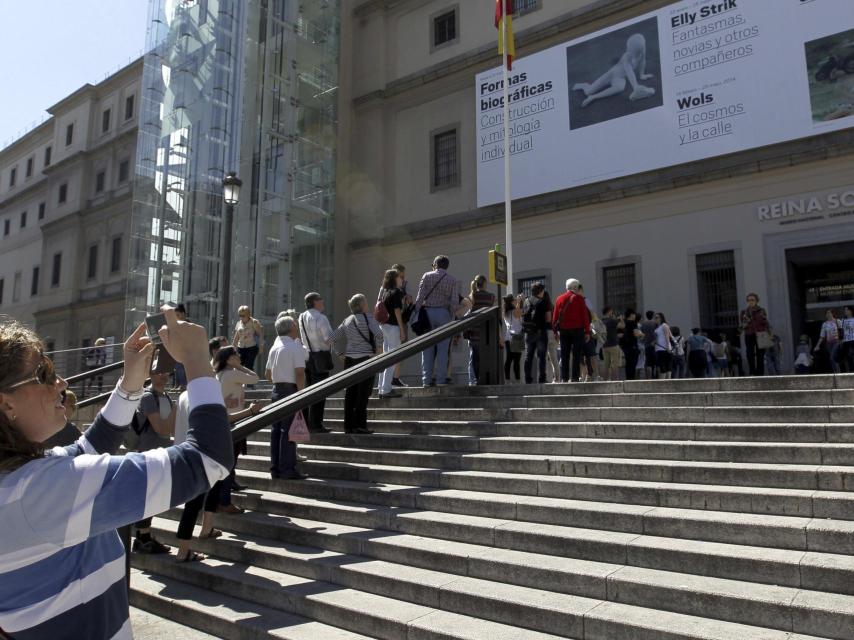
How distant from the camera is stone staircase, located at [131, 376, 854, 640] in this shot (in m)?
3.81

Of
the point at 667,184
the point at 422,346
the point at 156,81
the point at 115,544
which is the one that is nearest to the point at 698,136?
the point at 667,184

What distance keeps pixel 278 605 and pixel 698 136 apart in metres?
15.3

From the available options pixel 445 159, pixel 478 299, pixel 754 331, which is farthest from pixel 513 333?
pixel 445 159

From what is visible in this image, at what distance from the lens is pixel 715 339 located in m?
15.7

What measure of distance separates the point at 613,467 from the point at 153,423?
4.04 meters

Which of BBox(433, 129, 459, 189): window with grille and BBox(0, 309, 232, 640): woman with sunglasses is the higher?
BBox(433, 129, 459, 189): window with grille

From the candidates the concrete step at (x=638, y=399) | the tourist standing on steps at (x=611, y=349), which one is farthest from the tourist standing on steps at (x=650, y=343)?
the concrete step at (x=638, y=399)

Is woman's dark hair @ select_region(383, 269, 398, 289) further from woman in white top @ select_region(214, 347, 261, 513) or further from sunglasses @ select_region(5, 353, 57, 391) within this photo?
sunglasses @ select_region(5, 353, 57, 391)

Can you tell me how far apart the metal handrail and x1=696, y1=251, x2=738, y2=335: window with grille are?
8.61 meters

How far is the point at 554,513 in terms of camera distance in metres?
5.09

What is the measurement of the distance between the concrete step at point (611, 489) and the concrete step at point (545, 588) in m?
0.89

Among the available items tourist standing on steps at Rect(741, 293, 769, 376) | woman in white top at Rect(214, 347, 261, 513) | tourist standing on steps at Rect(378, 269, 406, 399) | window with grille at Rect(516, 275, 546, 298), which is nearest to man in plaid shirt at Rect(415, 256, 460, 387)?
tourist standing on steps at Rect(378, 269, 406, 399)

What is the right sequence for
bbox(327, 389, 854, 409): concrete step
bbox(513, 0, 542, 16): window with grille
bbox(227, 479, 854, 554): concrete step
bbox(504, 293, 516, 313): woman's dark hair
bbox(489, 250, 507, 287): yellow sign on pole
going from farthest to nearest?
bbox(513, 0, 542, 16): window with grille < bbox(504, 293, 516, 313): woman's dark hair < bbox(489, 250, 507, 287): yellow sign on pole < bbox(327, 389, 854, 409): concrete step < bbox(227, 479, 854, 554): concrete step

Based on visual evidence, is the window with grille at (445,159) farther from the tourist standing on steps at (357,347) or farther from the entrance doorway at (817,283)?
the tourist standing on steps at (357,347)
